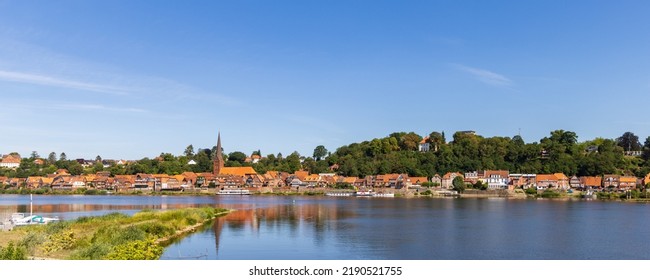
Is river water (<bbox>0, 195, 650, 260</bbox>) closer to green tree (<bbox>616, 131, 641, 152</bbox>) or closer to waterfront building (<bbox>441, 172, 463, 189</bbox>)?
waterfront building (<bbox>441, 172, 463, 189</bbox>)

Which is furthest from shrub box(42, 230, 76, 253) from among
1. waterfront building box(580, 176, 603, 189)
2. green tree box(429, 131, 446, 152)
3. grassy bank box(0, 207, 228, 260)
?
green tree box(429, 131, 446, 152)

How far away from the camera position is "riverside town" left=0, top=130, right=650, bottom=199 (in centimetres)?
9512

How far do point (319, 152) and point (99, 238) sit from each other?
114390 mm

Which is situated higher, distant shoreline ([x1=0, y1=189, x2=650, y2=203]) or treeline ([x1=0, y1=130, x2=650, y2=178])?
treeline ([x1=0, y1=130, x2=650, y2=178])

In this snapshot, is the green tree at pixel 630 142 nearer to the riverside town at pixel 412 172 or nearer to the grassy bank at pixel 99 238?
the riverside town at pixel 412 172

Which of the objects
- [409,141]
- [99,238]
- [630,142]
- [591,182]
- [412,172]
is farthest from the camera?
[409,141]

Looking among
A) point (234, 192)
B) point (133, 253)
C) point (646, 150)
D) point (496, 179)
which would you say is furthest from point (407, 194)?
point (133, 253)

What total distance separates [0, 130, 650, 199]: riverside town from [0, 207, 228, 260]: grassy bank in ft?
215

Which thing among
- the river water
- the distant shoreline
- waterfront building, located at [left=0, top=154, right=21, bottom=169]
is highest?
waterfront building, located at [left=0, top=154, right=21, bottom=169]

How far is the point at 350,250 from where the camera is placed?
1011 inches

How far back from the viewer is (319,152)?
5404 inches

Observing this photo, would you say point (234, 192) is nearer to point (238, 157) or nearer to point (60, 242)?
point (238, 157)

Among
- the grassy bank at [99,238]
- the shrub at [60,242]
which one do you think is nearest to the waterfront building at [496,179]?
the grassy bank at [99,238]

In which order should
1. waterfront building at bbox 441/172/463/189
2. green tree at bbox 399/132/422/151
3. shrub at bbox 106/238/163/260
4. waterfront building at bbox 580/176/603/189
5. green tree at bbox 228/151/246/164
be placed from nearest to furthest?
shrub at bbox 106/238/163/260 < waterfront building at bbox 580/176/603/189 < waterfront building at bbox 441/172/463/189 < green tree at bbox 399/132/422/151 < green tree at bbox 228/151/246/164
